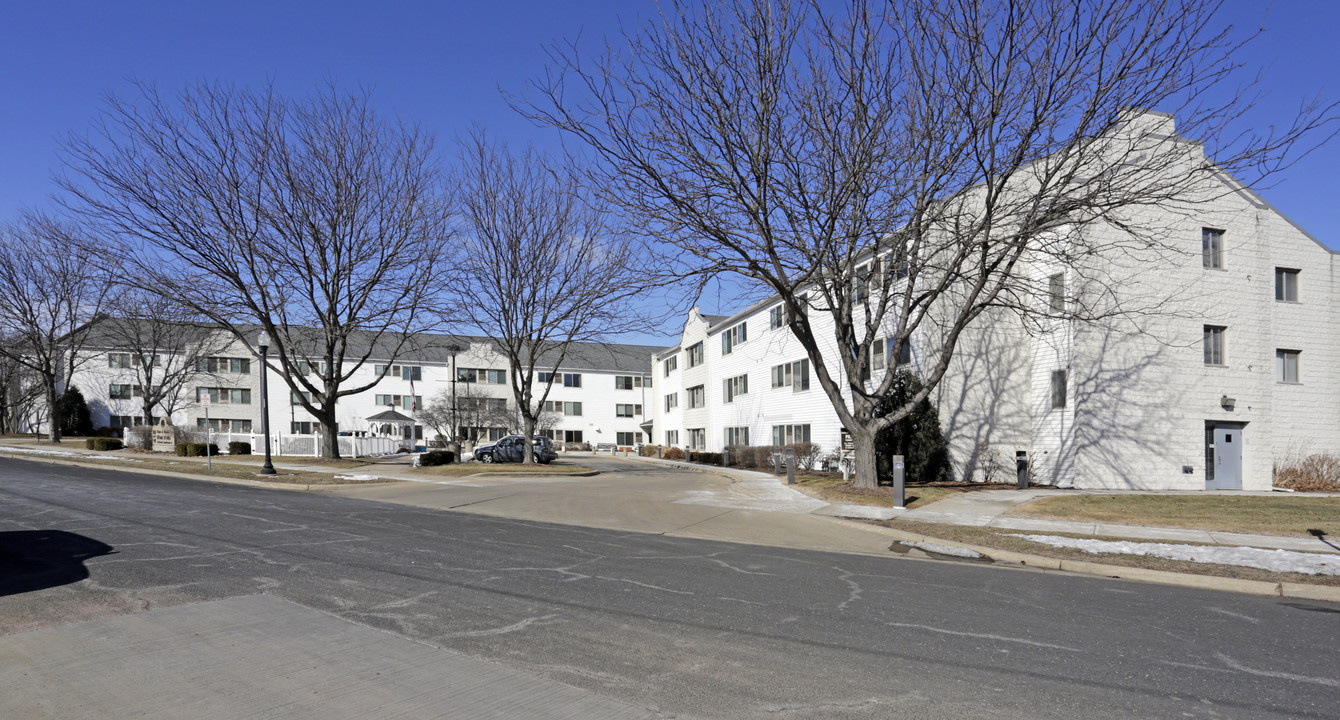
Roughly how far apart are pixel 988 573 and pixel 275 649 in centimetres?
854

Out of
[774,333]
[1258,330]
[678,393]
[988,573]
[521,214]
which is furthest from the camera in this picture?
[678,393]

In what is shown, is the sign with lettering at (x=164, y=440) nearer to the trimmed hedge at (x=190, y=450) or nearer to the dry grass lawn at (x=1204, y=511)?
the trimmed hedge at (x=190, y=450)

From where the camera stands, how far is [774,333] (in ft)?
127

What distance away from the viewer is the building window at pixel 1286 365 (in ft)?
89.8

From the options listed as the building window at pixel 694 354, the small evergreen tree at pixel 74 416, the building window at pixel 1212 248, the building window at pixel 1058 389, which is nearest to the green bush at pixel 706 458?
the building window at pixel 694 354

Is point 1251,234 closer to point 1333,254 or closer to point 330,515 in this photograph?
point 1333,254

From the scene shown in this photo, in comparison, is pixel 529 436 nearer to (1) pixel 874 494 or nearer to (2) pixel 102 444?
(1) pixel 874 494

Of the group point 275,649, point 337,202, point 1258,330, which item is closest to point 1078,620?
point 275,649

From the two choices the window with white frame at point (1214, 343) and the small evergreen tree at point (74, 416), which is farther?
the small evergreen tree at point (74, 416)

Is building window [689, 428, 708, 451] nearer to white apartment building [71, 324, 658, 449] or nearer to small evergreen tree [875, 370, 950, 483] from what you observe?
white apartment building [71, 324, 658, 449]

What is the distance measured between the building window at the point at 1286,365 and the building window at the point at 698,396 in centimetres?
2970

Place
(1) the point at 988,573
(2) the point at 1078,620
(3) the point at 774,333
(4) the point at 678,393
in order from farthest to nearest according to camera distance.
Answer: (4) the point at 678,393, (3) the point at 774,333, (1) the point at 988,573, (2) the point at 1078,620

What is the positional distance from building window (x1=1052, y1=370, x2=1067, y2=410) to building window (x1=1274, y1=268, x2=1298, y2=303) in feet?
29.2

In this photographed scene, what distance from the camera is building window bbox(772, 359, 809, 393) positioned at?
35.3 m
